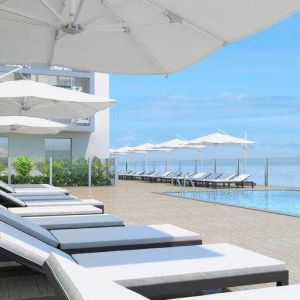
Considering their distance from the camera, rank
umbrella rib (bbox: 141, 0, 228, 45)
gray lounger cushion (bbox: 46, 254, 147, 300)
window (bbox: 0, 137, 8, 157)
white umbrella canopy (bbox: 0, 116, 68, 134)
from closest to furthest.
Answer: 1. gray lounger cushion (bbox: 46, 254, 147, 300)
2. umbrella rib (bbox: 141, 0, 228, 45)
3. white umbrella canopy (bbox: 0, 116, 68, 134)
4. window (bbox: 0, 137, 8, 157)

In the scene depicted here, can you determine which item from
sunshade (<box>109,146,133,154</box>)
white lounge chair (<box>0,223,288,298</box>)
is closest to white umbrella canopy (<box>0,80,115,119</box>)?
white lounge chair (<box>0,223,288,298</box>)

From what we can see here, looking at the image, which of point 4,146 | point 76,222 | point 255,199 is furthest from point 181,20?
point 4,146

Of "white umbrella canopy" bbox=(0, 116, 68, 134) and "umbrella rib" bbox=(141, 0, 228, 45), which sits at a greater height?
"umbrella rib" bbox=(141, 0, 228, 45)

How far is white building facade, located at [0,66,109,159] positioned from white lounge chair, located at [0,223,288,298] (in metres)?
22.2

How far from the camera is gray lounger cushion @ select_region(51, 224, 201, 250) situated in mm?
4098

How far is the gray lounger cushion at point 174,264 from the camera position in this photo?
3.08 m

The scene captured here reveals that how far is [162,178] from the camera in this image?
25.1 meters

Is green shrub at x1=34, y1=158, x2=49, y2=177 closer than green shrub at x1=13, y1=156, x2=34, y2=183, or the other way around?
green shrub at x1=13, y1=156, x2=34, y2=183

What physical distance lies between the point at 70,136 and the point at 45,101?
15.6 m

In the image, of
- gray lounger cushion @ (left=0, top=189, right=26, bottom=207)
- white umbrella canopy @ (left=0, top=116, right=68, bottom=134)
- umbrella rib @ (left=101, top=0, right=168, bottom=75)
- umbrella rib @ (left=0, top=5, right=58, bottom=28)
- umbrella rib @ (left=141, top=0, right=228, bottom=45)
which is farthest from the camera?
white umbrella canopy @ (left=0, top=116, right=68, bottom=134)

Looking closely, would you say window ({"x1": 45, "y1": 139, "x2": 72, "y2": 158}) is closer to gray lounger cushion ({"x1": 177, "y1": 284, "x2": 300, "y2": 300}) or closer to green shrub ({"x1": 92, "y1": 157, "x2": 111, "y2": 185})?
green shrub ({"x1": 92, "y1": 157, "x2": 111, "y2": 185})

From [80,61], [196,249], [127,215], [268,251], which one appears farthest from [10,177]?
[196,249]

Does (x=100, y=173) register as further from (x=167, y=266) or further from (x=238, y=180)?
(x=167, y=266)

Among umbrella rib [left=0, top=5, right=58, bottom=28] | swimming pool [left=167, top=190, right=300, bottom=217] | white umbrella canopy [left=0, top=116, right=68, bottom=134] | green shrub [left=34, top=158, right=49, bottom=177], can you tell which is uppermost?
umbrella rib [left=0, top=5, right=58, bottom=28]
